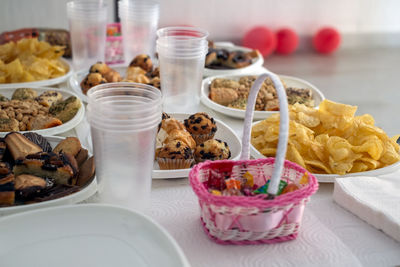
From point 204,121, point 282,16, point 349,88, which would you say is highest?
point 204,121

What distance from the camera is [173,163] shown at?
3.51 feet

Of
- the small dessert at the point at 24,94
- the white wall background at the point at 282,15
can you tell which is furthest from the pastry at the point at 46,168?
the white wall background at the point at 282,15

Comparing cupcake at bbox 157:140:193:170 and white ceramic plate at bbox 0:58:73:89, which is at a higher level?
cupcake at bbox 157:140:193:170

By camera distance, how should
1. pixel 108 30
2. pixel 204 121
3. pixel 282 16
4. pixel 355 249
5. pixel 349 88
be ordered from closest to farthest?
pixel 355 249 < pixel 204 121 < pixel 108 30 < pixel 349 88 < pixel 282 16

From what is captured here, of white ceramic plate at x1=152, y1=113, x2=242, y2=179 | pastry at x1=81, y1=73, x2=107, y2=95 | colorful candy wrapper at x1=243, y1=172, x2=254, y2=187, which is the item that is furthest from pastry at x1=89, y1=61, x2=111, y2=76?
colorful candy wrapper at x1=243, y1=172, x2=254, y2=187

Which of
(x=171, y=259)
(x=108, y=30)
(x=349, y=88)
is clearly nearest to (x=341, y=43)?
(x=349, y=88)

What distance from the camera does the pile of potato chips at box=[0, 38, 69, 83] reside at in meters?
1.59

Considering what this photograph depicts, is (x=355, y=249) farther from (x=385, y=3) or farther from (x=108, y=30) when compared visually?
(x=385, y=3)

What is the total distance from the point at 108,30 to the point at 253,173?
1299mm

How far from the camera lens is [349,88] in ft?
10.7

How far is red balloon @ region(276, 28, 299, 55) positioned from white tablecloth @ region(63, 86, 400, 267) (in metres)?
3.07

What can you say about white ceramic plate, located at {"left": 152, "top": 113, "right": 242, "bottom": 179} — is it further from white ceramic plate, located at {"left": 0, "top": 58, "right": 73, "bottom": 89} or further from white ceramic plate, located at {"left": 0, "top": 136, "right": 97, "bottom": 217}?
white ceramic plate, located at {"left": 0, "top": 58, "right": 73, "bottom": 89}

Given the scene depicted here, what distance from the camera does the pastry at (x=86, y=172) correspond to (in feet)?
3.19

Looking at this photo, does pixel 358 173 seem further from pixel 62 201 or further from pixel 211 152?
pixel 62 201
